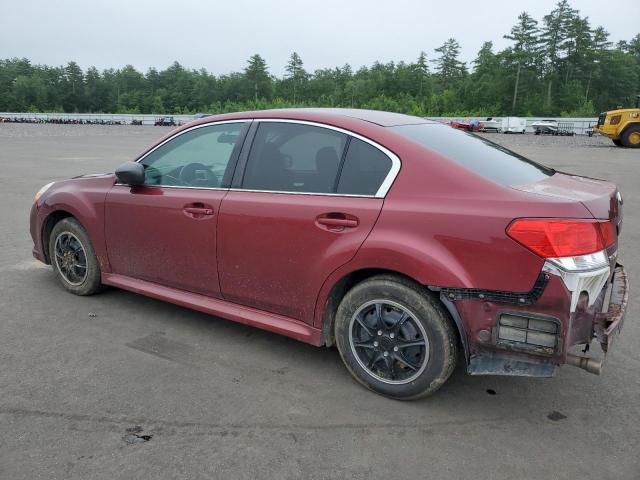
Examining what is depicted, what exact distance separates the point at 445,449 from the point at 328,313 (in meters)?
1.04

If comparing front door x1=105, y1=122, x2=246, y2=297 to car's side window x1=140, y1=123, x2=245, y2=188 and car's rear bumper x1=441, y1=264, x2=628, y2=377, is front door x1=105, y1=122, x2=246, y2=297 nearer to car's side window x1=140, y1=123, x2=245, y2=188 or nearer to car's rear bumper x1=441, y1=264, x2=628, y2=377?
car's side window x1=140, y1=123, x2=245, y2=188

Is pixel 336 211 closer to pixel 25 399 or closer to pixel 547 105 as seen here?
pixel 25 399

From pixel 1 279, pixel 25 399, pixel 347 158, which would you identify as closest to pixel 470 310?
pixel 347 158

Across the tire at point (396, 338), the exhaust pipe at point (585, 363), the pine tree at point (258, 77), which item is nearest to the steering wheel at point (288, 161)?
the tire at point (396, 338)

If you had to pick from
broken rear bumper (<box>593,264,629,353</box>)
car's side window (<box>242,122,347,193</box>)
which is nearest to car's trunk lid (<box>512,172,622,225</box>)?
broken rear bumper (<box>593,264,629,353</box>)

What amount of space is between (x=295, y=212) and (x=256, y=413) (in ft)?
3.84

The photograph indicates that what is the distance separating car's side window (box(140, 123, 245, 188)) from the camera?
3.84 m

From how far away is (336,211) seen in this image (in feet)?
10.5

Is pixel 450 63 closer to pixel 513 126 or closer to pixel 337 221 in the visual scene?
pixel 513 126

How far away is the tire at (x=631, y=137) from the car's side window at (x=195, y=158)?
27401 mm

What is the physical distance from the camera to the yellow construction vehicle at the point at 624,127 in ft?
85.6

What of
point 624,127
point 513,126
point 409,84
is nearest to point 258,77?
point 409,84

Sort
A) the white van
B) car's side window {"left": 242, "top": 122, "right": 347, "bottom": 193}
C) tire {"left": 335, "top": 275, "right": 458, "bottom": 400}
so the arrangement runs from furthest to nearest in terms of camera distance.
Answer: the white van, car's side window {"left": 242, "top": 122, "right": 347, "bottom": 193}, tire {"left": 335, "top": 275, "right": 458, "bottom": 400}

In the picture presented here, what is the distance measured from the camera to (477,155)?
11.0 feet
